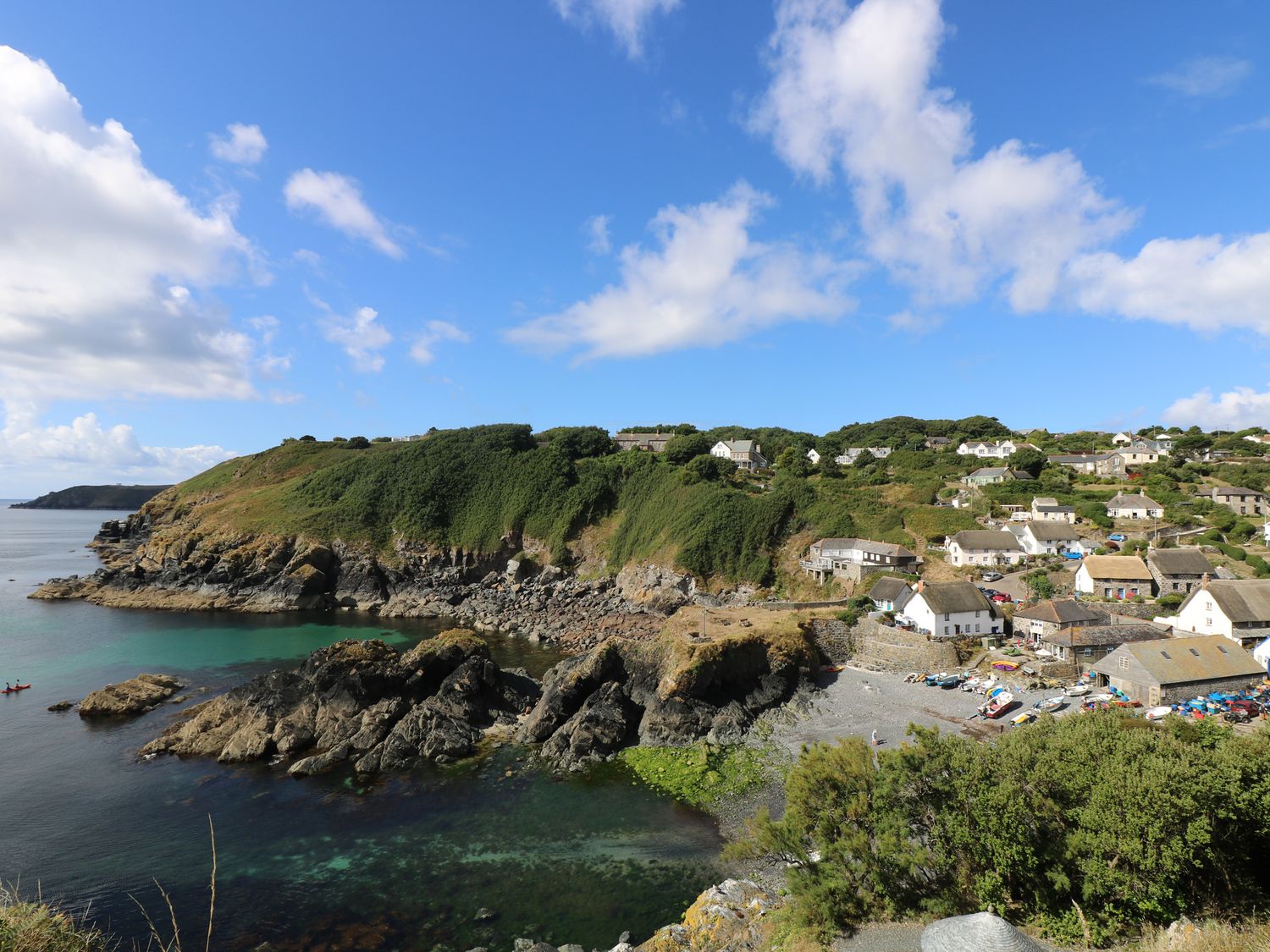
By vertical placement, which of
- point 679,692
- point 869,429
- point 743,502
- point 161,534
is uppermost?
point 869,429

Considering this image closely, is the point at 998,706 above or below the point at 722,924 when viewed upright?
above

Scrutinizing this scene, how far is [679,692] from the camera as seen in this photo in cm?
3331

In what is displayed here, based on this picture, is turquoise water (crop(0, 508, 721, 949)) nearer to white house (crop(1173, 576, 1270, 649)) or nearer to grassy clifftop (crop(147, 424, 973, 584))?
white house (crop(1173, 576, 1270, 649))

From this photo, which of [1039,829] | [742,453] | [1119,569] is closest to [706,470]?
[742,453]

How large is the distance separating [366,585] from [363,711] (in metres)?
40.1

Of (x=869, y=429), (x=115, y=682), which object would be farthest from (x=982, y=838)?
(x=869, y=429)

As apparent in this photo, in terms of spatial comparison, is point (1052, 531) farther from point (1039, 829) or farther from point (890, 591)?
point (1039, 829)

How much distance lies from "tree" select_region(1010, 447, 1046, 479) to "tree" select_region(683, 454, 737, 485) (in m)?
36.0

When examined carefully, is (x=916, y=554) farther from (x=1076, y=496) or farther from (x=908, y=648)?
(x=1076, y=496)

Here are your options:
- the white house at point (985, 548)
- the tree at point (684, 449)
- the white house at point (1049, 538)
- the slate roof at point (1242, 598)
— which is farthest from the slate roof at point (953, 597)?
the tree at point (684, 449)

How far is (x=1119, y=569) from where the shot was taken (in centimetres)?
4425

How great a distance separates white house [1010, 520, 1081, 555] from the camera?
53.5 m

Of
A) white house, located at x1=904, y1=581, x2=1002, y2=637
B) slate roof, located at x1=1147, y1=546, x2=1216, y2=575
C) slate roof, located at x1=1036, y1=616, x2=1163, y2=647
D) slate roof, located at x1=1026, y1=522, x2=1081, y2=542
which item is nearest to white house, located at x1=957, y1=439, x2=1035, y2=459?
slate roof, located at x1=1026, y1=522, x2=1081, y2=542

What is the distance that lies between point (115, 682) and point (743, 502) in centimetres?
5692
